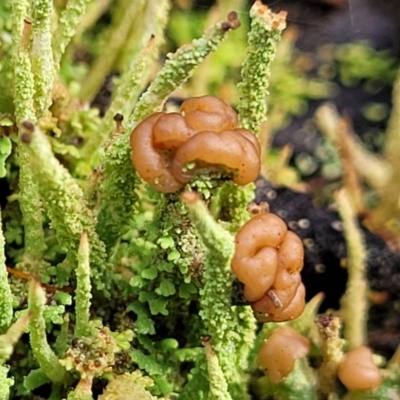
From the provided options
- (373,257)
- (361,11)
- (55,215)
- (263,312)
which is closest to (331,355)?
(263,312)

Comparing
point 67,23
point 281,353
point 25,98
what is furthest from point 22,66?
point 281,353

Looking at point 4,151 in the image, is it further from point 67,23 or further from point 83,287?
point 83,287

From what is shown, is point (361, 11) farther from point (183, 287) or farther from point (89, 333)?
point (89, 333)

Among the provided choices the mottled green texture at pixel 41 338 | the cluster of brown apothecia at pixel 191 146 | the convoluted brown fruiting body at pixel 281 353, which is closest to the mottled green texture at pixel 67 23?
the cluster of brown apothecia at pixel 191 146

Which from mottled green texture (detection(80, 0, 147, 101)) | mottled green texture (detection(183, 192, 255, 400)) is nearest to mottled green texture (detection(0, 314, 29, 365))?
mottled green texture (detection(183, 192, 255, 400))

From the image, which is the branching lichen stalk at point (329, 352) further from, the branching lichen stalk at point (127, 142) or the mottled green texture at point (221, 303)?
the branching lichen stalk at point (127, 142)
